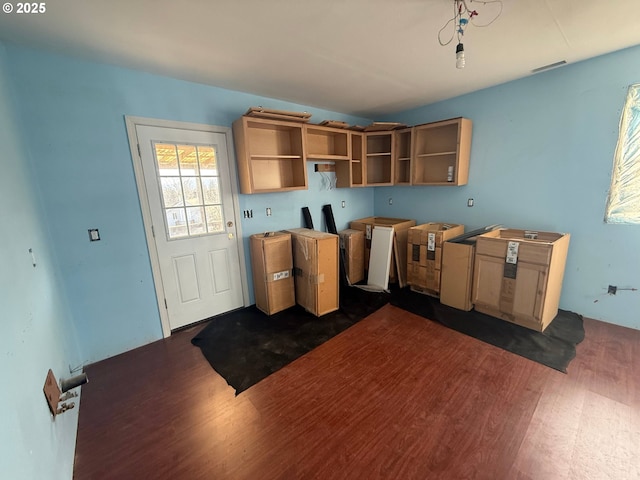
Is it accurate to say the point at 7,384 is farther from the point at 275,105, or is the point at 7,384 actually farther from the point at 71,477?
the point at 275,105

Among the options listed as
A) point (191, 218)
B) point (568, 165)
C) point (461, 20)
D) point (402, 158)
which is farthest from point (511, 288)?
point (191, 218)

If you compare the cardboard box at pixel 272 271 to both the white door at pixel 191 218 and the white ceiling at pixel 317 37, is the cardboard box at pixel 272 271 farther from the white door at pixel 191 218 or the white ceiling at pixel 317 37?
the white ceiling at pixel 317 37

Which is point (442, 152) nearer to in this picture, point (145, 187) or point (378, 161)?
point (378, 161)

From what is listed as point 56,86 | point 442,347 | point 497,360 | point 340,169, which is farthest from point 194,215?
point 497,360

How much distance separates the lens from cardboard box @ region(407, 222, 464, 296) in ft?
10.7

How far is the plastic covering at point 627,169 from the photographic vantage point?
7.57 ft

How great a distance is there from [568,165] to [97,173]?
15.0ft

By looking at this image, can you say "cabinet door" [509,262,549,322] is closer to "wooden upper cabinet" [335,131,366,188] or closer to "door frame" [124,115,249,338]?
"wooden upper cabinet" [335,131,366,188]

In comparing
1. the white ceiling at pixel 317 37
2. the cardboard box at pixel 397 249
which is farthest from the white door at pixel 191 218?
the cardboard box at pixel 397 249

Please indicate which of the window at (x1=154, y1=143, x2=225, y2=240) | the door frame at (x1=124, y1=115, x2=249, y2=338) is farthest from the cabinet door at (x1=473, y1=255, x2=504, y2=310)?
the window at (x1=154, y1=143, x2=225, y2=240)

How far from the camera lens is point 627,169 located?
7.82 ft

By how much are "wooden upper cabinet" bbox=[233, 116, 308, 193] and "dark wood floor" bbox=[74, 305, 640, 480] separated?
1.98 meters

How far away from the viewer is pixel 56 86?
1.99m

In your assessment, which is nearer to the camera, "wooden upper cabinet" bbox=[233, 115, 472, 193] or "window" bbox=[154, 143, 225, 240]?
"window" bbox=[154, 143, 225, 240]
